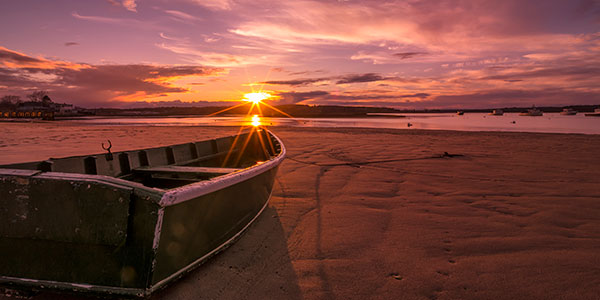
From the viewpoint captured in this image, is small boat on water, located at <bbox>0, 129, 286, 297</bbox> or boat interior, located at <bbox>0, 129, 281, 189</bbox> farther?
boat interior, located at <bbox>0, 129, 281, 189</bbox>

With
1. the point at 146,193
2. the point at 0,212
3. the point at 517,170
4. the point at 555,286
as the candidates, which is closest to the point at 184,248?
the point at 146,193

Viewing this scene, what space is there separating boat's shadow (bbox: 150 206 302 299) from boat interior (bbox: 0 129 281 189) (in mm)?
1156

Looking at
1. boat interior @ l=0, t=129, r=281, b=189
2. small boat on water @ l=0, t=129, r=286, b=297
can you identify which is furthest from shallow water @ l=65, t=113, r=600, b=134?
small boat on water @ l=0, t=129, r=286, b=297

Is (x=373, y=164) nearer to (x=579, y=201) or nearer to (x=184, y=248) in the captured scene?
(x=579, y=201)

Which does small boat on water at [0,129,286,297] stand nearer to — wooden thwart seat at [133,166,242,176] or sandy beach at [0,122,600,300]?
sandy beach at [0,122,600,300]

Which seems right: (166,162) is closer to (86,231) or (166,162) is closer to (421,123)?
(86,231)

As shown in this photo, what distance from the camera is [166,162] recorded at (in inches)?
225

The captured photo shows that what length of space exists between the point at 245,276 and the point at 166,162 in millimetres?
3617

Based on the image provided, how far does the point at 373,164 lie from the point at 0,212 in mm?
7812

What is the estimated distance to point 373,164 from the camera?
28.4 ft

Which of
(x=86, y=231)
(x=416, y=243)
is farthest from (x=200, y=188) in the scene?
(x=416, y=243)

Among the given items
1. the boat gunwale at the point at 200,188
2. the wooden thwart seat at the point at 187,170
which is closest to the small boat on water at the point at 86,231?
the boat gunwale at the point at 200,188

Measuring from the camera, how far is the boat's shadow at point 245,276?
2.63 metres

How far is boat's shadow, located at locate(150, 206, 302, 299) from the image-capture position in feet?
8.63
